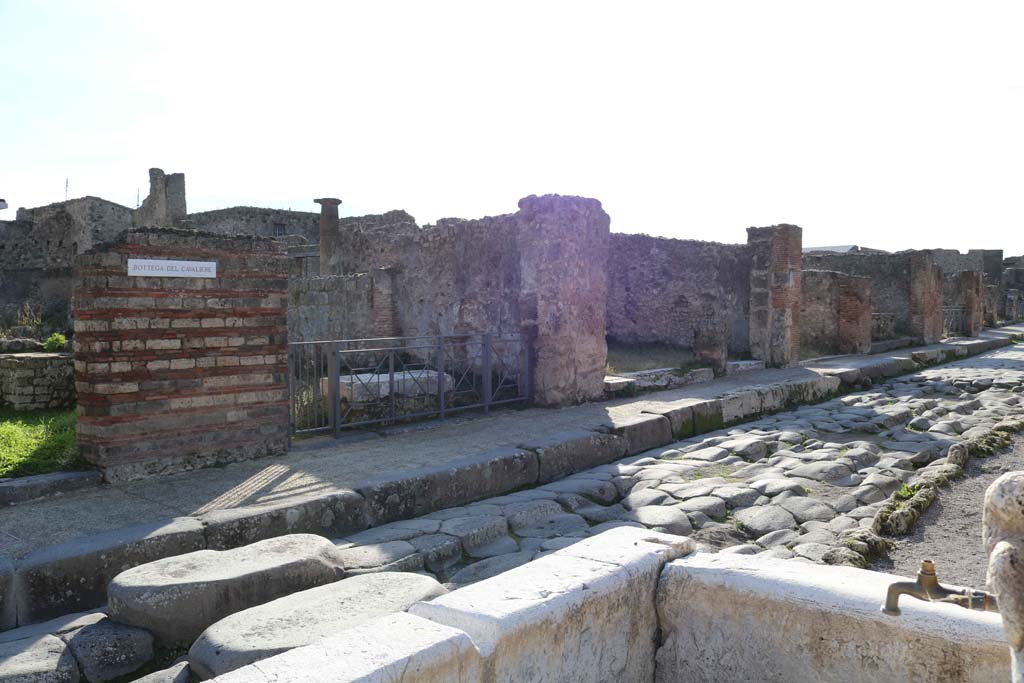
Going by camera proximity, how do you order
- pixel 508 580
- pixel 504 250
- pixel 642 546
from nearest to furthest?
1. pixel 508 580
2. pixel 642 546
3. pixel 504 250

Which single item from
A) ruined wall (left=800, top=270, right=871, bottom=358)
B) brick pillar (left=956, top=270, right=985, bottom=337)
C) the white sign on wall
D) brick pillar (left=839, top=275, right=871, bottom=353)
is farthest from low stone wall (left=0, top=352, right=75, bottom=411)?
brick pillar (left=956, top=270, right=985, bottom=337)

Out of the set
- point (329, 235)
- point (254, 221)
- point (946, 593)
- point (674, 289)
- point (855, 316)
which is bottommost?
point (946, 593)

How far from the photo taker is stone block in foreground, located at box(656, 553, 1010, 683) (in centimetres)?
198

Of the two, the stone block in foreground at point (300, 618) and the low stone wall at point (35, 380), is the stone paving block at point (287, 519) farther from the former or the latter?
the low stone wall at point (35, 380)

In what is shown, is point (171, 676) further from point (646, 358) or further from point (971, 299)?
point (971, 299)

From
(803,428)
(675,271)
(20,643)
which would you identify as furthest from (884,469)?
(675,271)

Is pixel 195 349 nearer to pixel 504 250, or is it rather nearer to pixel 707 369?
pixel 504 250

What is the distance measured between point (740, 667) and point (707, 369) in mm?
8802

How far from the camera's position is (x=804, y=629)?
2217mm

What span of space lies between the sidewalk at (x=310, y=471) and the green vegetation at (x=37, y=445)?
37 centimetres

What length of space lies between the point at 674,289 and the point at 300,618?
13.8m

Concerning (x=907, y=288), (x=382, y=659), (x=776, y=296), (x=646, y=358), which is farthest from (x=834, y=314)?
(x=382, y=659)

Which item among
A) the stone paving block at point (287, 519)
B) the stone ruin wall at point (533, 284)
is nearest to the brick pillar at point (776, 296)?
the stone ruin wall at point (533, 284)

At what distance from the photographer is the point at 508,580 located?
90.9 inches
